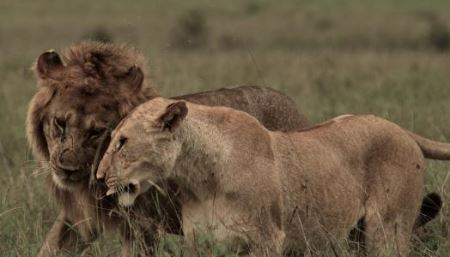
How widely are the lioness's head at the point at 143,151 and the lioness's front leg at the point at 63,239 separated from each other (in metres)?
1.00

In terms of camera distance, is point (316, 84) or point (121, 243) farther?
point (316, 84)

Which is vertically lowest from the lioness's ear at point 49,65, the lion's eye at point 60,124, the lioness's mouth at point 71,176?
the lioness's mouth at point 71,176

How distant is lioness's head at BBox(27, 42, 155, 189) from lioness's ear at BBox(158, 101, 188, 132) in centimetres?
59

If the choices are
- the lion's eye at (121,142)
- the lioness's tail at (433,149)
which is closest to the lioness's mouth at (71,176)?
the lion's eye at (121,142)

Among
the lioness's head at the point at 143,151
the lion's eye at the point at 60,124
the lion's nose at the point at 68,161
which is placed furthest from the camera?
the lion's eye at the point at 60,124

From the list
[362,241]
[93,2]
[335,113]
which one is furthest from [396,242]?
[93,2]

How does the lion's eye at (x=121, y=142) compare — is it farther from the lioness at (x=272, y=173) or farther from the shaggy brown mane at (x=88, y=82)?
the shaggy brown mane at (x=88, y=82)

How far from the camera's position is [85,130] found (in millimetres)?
4730

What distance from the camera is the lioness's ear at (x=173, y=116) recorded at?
420cm

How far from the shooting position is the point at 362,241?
4801mm

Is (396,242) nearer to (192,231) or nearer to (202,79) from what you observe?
(192,231)

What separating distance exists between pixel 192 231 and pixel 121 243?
28.9 inches

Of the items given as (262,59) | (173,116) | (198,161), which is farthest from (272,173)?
(262,59)

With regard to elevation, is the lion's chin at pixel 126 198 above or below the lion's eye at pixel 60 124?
below
